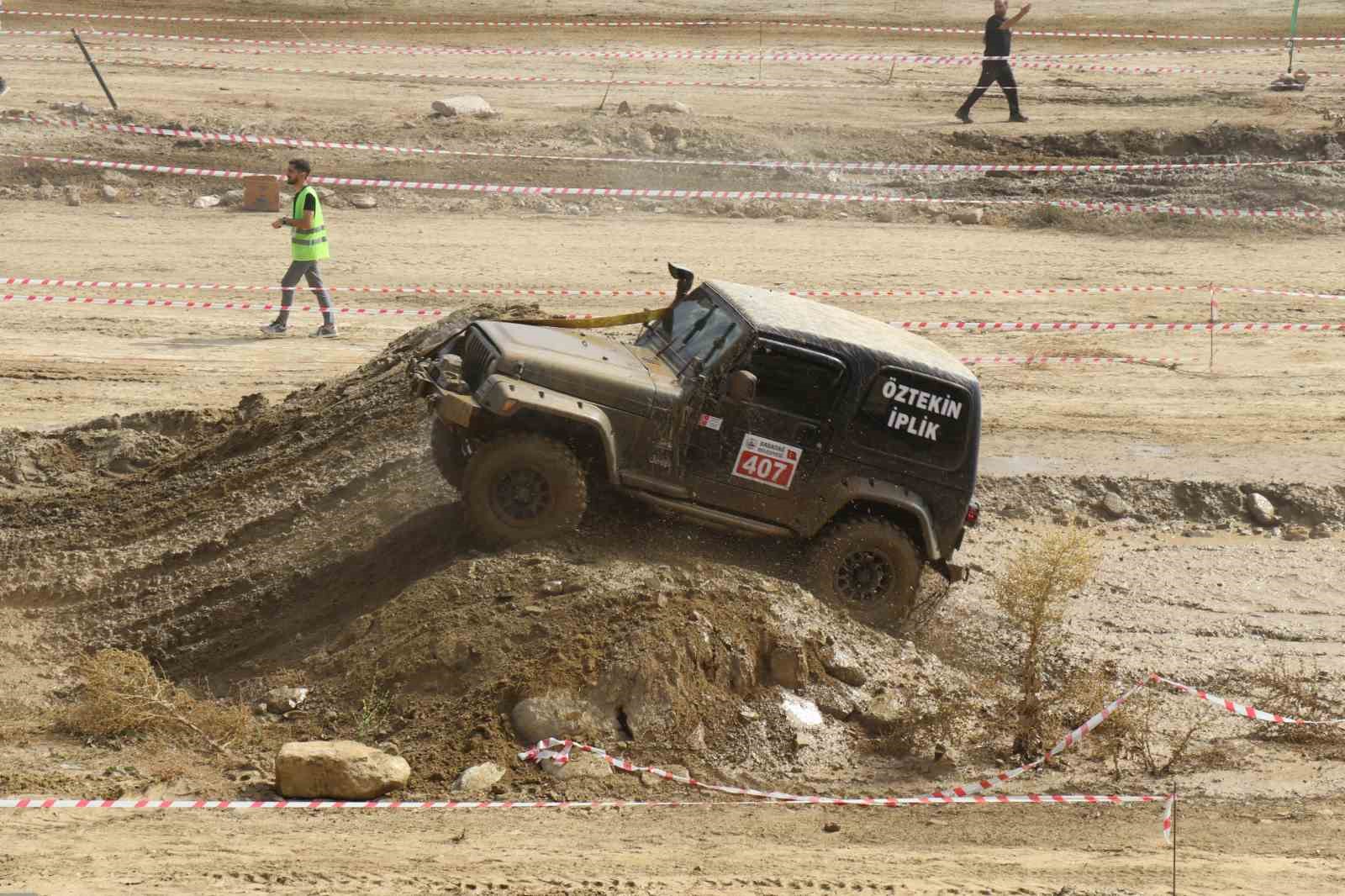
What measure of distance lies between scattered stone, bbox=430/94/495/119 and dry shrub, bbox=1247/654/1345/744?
16.7 meters

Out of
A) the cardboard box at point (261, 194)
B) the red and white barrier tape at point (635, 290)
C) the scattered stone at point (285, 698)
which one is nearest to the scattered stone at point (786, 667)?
the scattered stone at point (285, 698)

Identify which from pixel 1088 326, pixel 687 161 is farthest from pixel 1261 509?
pixel 687 161

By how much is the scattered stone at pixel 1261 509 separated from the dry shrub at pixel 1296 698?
2.80m

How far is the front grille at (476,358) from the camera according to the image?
9719 millimetres

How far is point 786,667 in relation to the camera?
370 inches

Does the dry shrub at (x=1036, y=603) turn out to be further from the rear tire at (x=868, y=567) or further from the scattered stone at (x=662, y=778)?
the scattered stone at (x=662, y=778)

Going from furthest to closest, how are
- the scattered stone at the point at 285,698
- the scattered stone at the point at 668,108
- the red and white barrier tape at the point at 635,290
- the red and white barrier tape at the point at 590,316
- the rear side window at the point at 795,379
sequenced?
the scattered stone at the point at 668,108 < the red and white barrier tape at the point at 635,290 < the red and white barrier tape at the point at 590,316 < the rear side window at the point at 795,379 < the scattered stone at the point at 285,698

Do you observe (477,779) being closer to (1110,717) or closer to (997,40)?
(1110,717)

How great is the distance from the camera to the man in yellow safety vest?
52.7 feet

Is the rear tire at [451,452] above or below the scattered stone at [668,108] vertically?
below

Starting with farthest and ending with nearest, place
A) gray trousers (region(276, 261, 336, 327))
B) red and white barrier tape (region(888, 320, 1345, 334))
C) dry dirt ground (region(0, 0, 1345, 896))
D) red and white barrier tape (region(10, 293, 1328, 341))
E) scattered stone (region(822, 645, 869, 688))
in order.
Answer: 1. red and white barrier tape (region(888, 320, 1345, 334))
2. red and white barrier tape (region(10, 293, 1328, 341))
3. gray trousers (region(276, 261, 336, 327))
4. scattered stone (region(822, 645, 869, 688))
5. dry dirt ground (region(0, 0, 1345, 896))

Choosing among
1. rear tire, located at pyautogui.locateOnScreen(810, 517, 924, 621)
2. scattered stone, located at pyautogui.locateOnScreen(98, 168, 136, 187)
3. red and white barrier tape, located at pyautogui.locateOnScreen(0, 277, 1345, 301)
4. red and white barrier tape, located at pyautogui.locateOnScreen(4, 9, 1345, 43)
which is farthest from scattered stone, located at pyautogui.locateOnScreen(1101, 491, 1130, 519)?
red and white barrier tape, located at pyautogui.locateOnScreen(4, 9, 1345, 43)

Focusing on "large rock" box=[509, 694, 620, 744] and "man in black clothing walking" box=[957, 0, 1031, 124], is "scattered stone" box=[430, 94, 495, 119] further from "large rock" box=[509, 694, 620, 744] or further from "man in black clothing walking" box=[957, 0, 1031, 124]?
"large rock" box=[509, 694, 620, 744]

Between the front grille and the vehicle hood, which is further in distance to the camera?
the front grille
